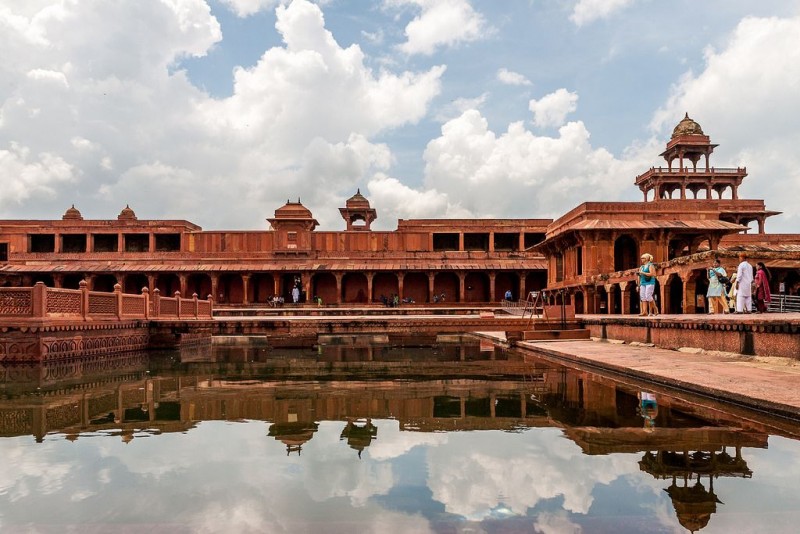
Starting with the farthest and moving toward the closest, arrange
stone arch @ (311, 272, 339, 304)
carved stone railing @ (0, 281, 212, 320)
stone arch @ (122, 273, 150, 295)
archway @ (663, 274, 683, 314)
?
stone arch @ (311, 272, 339, 304), stone arch @ (122, 273, 150, 295), archway @ (663, 274, 683, 314), carved stone railing @ (0, 281, 212, 320)

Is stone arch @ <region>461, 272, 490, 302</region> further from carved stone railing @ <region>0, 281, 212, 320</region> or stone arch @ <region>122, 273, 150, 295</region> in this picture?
carved stone railing @ <region>0, 281, 212, 320</region>

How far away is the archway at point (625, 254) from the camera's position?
93.4 ft

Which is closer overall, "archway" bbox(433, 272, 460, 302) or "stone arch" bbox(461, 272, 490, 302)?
"stone arch" bbox(461, 272, 490, 302)

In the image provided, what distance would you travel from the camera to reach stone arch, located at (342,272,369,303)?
43.2m

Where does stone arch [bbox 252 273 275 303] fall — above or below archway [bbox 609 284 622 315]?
above

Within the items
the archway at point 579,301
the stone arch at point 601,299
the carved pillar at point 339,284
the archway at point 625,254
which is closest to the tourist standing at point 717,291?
the stone arch at point 601,299

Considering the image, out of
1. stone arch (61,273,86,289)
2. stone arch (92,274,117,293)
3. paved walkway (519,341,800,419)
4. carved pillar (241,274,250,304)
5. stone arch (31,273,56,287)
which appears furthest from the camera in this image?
stone arch (92,274,117,293)

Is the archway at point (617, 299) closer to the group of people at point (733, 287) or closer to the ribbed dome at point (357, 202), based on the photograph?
the group of people at point (733, 287)

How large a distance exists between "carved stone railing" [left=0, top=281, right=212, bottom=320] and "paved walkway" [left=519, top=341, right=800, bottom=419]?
11.6m

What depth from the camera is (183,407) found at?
27.2 feet

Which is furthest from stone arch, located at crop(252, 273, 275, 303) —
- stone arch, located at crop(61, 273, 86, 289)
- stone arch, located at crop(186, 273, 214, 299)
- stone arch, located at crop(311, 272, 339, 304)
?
stone arch, located at crop(61, 273, 86, 289)

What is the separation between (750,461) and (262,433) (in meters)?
4.48

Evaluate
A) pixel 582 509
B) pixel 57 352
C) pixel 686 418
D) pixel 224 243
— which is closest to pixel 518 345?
pixel 686 418

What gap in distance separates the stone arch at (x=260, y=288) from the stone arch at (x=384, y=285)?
23.7ft
